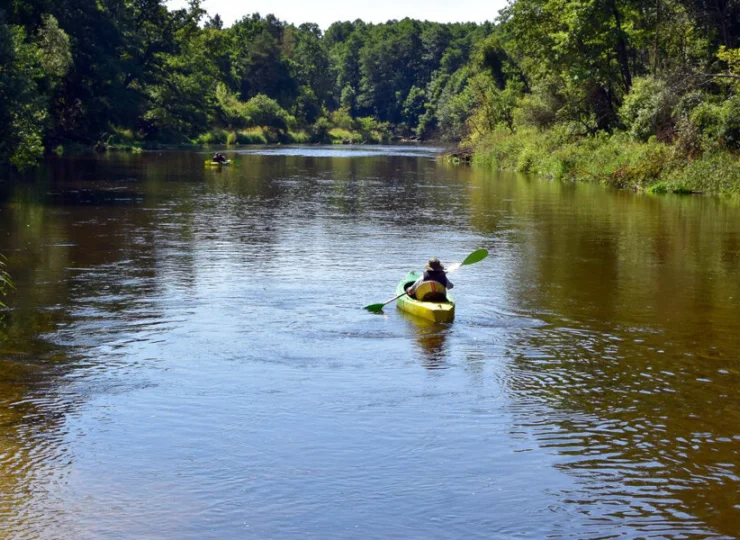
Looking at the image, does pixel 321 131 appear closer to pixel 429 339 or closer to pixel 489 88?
pixel 489 88

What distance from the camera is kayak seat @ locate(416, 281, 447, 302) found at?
16.1 m

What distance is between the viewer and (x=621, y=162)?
144 feet

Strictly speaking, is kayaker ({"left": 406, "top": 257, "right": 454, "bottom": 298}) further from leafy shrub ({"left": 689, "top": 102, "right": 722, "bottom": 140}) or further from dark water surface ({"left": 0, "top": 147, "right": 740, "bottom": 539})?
leafy shrub ({"left": 689, "top": 102, "right": 722, "bottom": 140})

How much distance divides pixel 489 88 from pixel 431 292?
6087 cm

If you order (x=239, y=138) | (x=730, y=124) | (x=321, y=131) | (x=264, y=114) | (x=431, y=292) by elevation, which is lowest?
(x=431, y=292)

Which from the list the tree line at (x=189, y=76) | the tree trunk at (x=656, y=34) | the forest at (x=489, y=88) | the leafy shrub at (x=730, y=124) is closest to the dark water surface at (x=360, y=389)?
the leafy shrub at (x=730, y=124)

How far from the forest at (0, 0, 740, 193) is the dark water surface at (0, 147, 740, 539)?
621 inches

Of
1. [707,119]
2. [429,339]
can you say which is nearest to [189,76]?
[707,119]

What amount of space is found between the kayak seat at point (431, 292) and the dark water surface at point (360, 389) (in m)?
0.50

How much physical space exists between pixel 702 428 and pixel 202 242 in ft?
54.3

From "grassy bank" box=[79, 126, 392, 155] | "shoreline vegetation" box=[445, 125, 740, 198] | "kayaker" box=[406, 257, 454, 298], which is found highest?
"grassy bank" box=[79, 126, 392, 155]

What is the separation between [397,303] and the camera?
16.9 meters

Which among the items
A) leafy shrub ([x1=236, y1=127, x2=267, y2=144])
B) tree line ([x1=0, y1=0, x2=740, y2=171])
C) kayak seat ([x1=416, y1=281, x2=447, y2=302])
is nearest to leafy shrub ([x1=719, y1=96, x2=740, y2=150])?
tree line ([x1=0, y1=0, x2=740, y2=171])

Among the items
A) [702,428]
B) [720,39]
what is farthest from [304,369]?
[720,39]
